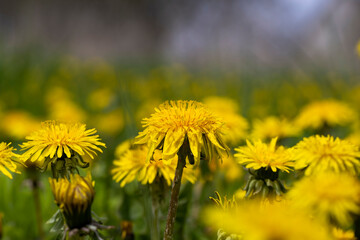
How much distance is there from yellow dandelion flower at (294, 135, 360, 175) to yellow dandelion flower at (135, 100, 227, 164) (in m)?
0.21

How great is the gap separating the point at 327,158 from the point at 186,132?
0.37 meters


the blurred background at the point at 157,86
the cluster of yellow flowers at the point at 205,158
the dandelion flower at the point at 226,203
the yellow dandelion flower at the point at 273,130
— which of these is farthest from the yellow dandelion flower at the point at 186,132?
the yellow dandelion flower at the point at 273,130

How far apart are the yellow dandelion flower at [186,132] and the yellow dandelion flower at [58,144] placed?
158 mm

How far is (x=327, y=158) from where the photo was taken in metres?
1.10

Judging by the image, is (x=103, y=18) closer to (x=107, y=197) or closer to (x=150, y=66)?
(x=150, y=66)

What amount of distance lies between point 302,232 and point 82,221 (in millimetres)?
597

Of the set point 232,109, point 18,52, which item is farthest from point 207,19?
point 232,109

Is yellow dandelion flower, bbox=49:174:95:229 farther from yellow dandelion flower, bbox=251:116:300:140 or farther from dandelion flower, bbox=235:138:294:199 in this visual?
yellow dandelion flower, bbox=251:116:300:140

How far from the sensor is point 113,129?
10.8 feet

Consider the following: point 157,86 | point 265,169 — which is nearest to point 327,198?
point 265,169

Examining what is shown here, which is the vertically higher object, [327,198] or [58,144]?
[58,144]

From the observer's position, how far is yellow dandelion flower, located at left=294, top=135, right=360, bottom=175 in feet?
3.57

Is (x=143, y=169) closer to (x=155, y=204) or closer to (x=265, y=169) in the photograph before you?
(x=155, y=204)

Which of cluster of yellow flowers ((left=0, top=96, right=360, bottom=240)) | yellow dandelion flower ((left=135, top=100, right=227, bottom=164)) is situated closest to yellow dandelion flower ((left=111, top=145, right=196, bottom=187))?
cluster of yellow flowers ((left=0, top=96, right=360, bottom=240))
